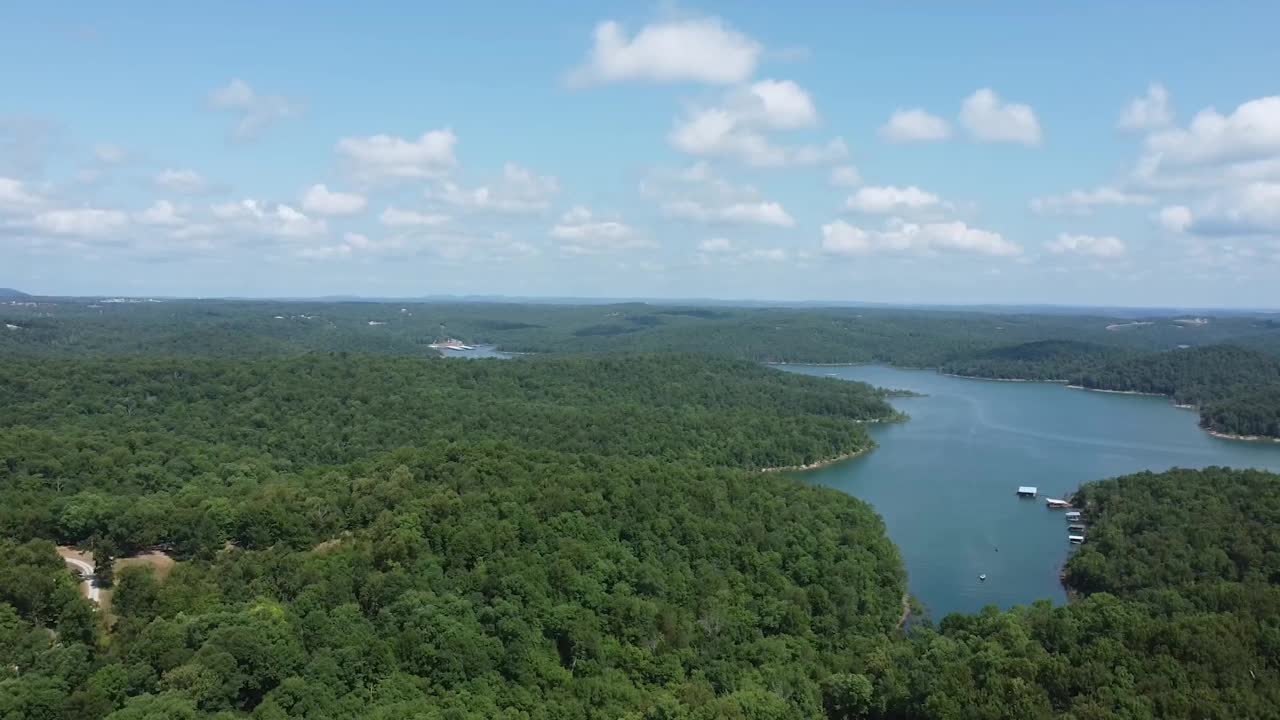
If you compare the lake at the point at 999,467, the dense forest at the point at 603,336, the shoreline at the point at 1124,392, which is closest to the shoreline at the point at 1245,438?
the lake at the point at 999,467

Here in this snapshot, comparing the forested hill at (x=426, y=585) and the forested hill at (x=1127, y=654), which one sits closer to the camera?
the forested hill at (x=1127, y=654)

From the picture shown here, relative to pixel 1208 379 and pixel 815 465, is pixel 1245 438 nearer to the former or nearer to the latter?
pixel 1208 379

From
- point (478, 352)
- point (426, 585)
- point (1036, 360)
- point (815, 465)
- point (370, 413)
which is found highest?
point (1036, 360)

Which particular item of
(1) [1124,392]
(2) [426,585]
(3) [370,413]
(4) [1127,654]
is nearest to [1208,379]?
(1) [1124,392]

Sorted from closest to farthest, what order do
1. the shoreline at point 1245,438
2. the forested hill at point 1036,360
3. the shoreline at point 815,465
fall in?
1. the shoreline at point 815,465
2. the shoreline at point 1245,438
3. the forested hill at point 1036,360

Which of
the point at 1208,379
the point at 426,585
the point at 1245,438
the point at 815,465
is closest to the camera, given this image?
the point at 426,585

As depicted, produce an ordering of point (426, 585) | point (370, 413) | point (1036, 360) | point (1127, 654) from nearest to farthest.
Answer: point (1127, 654)
point (426, 585)
point (370, 413)
point (1036, 360)

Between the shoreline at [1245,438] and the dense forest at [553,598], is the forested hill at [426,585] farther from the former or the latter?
the shoreline at [1245,438]

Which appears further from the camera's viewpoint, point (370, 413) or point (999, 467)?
point (999, 467)

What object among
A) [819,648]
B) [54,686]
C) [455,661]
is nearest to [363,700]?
[455,661]

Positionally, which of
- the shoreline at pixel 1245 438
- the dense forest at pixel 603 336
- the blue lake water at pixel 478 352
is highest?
the dense forest at pixel 603 336
